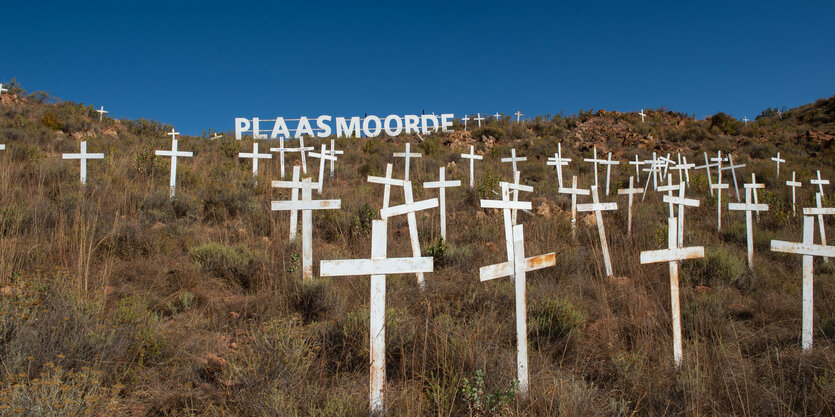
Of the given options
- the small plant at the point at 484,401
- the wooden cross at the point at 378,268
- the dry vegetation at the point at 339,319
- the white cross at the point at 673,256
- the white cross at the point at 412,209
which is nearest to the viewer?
the small plant at the point at 484,401

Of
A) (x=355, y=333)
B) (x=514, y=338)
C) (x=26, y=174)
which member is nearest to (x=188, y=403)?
(x=355, y=333)

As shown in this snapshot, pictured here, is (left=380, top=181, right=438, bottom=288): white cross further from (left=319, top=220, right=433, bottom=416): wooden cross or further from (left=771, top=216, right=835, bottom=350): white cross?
(left=771, top=216, right=835, bottom=350): white cross

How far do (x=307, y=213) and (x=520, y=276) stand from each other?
3319mm

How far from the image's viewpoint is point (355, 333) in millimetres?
3787

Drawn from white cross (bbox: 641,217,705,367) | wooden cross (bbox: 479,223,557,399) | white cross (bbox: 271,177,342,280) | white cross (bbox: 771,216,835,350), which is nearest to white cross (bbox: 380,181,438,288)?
white cross (bbox: 271,177,342,280)

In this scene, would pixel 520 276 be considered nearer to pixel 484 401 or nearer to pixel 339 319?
pixel 484 401

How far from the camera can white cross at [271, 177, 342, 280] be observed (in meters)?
5.54

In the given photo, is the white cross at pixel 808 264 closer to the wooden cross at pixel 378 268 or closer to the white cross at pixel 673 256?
the white cross at pixel 673 256

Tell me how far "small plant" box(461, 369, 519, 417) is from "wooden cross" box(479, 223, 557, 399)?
1.13 feet

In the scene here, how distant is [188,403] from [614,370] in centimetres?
317

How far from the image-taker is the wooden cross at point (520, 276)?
128 inches

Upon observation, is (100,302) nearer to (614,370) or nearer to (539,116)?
(614,370)

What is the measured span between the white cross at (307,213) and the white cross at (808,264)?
4921 mm

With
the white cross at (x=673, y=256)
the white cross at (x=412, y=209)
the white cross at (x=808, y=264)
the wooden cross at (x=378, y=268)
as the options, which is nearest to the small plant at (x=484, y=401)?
the wooden cross at (x=378, y=268)
